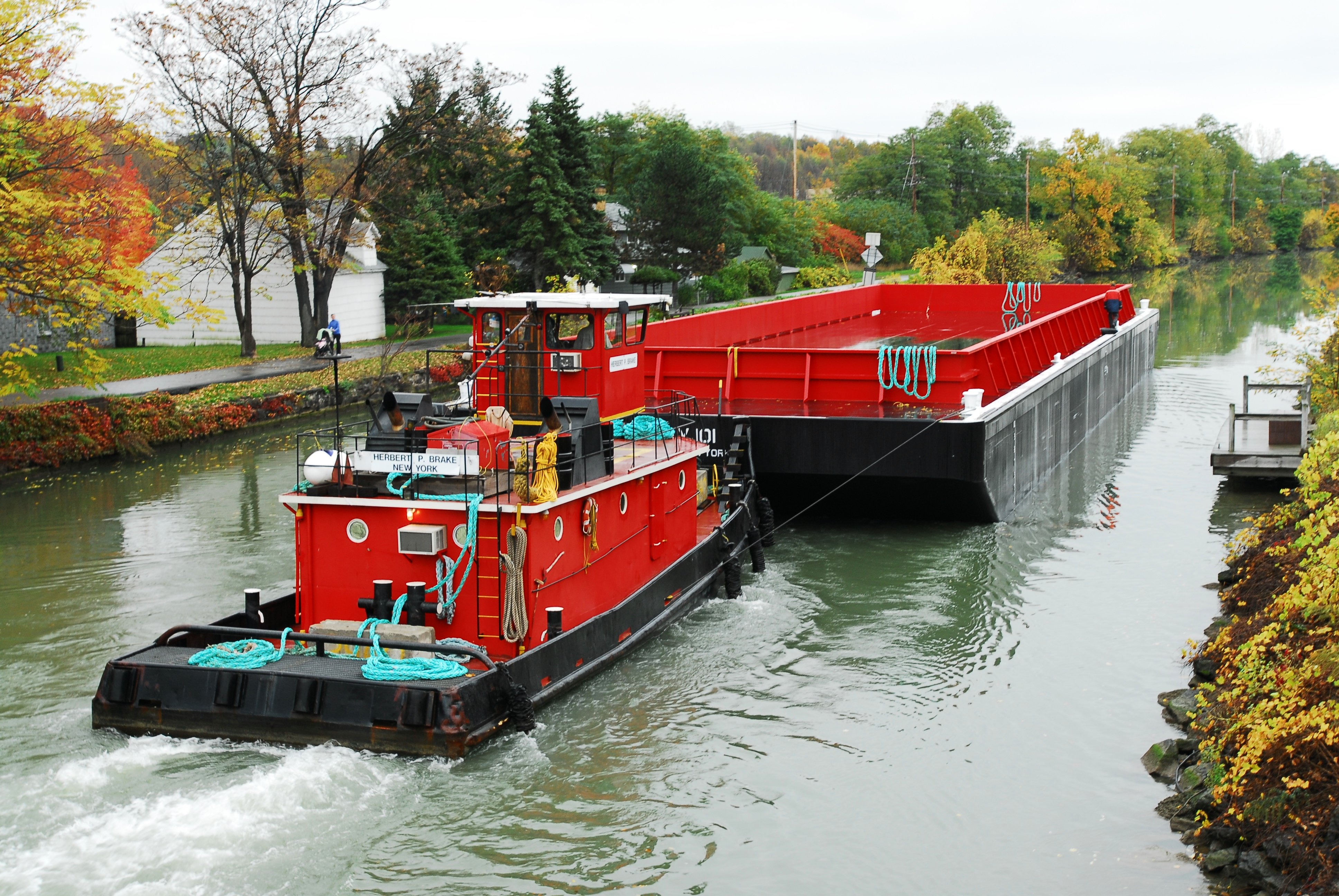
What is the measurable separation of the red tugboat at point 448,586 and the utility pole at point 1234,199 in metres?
127

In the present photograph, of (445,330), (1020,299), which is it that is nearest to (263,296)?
(445,330)

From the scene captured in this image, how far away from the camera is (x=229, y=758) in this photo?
10.4 m

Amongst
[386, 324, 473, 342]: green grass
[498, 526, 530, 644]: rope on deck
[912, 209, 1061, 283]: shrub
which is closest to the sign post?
[912, 209, 1061, 283]: shrub

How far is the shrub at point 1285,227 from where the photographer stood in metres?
125

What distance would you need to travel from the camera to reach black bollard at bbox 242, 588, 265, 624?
1183 cm

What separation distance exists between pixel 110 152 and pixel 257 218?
36.1ft

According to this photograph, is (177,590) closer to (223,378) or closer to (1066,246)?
(223,378)

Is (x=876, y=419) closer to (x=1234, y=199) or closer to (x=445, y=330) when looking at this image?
(x=445, y=330)

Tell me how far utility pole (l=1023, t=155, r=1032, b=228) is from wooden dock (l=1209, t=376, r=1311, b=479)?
55.3 m

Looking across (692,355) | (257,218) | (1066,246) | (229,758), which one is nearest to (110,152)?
(257,218)

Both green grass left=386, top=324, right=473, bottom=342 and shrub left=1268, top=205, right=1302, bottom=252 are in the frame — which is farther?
shrub left=1268, top=205, right=1302, bottom=252

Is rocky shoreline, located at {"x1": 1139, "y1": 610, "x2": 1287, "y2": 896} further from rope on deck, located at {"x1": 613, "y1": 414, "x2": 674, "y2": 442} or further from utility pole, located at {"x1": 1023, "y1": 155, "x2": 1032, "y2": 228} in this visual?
utility pole, located at {"x1": 1023, "y1": 155, "x2": 1032, "y2": 228}

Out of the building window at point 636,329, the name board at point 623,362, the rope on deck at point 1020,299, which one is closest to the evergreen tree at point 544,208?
the rope on deck at point 1020,299

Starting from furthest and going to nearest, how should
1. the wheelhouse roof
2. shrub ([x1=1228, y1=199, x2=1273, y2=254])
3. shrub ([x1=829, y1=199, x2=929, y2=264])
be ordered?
shrub ([x1=1228, y1=199, x2=1273, y2=254])
shrub ([x1=829, y1=199, x2=929, y2=264])
the wheelhouse roof
